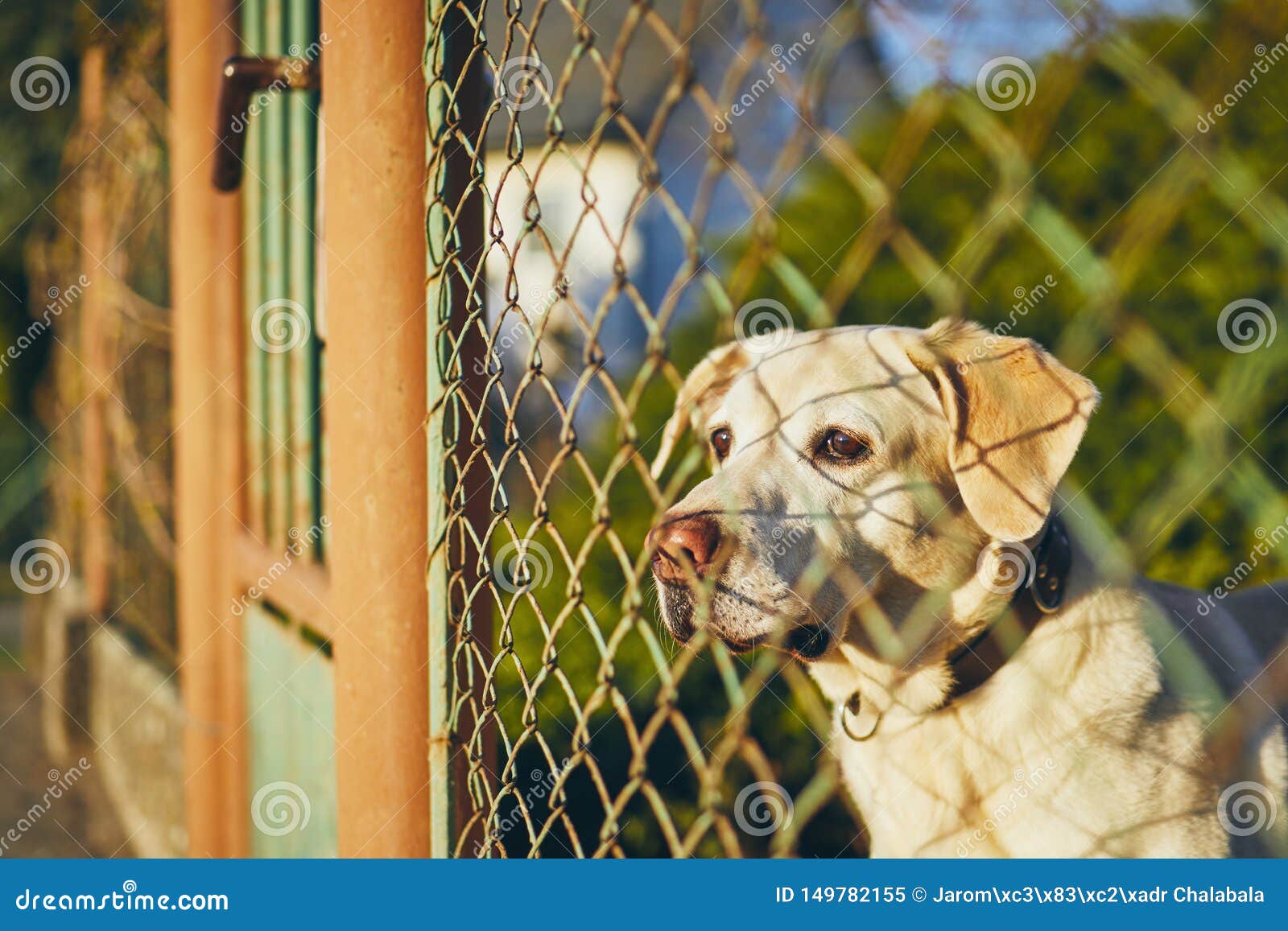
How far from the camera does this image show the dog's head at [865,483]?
5.59 feet

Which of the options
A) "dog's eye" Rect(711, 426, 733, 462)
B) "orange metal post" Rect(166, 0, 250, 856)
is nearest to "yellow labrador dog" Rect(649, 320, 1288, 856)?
"dog's eye" Rect(711, 426, 733, 462)

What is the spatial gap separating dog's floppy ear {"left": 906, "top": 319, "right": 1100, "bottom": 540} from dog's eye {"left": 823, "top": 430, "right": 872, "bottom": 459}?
0.62ft

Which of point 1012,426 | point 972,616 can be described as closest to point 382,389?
point 1012,426

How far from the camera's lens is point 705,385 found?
224cm

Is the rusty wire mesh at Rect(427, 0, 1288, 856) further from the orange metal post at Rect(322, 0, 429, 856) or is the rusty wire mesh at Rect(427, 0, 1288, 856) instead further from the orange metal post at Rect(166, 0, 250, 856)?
the orange metal post at Rect(166, 0, 250, 856)

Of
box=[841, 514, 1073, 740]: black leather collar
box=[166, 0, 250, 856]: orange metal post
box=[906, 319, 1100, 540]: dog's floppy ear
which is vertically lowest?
box=[166, 0, 250, 856]: orange metal post

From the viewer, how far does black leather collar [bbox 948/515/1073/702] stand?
1.81 m

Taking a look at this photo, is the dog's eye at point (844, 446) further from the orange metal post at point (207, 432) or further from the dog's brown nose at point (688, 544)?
the orange metal post at point (207, 432)

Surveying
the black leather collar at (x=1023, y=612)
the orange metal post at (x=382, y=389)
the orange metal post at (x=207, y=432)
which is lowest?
the orange metal post at (x=207, y=432)

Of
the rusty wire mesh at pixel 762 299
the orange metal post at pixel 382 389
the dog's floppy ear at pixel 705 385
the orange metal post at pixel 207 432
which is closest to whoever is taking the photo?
the rusty wire mesh at pixel 762 299

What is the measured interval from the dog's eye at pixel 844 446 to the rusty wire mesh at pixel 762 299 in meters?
0.34

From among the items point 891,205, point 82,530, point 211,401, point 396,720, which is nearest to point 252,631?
point 211,401

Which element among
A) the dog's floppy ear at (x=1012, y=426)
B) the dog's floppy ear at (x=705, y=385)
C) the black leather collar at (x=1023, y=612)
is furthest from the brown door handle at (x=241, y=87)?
the black leather collar at (x=1023, y=612)

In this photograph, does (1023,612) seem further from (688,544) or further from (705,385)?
(705,385)
